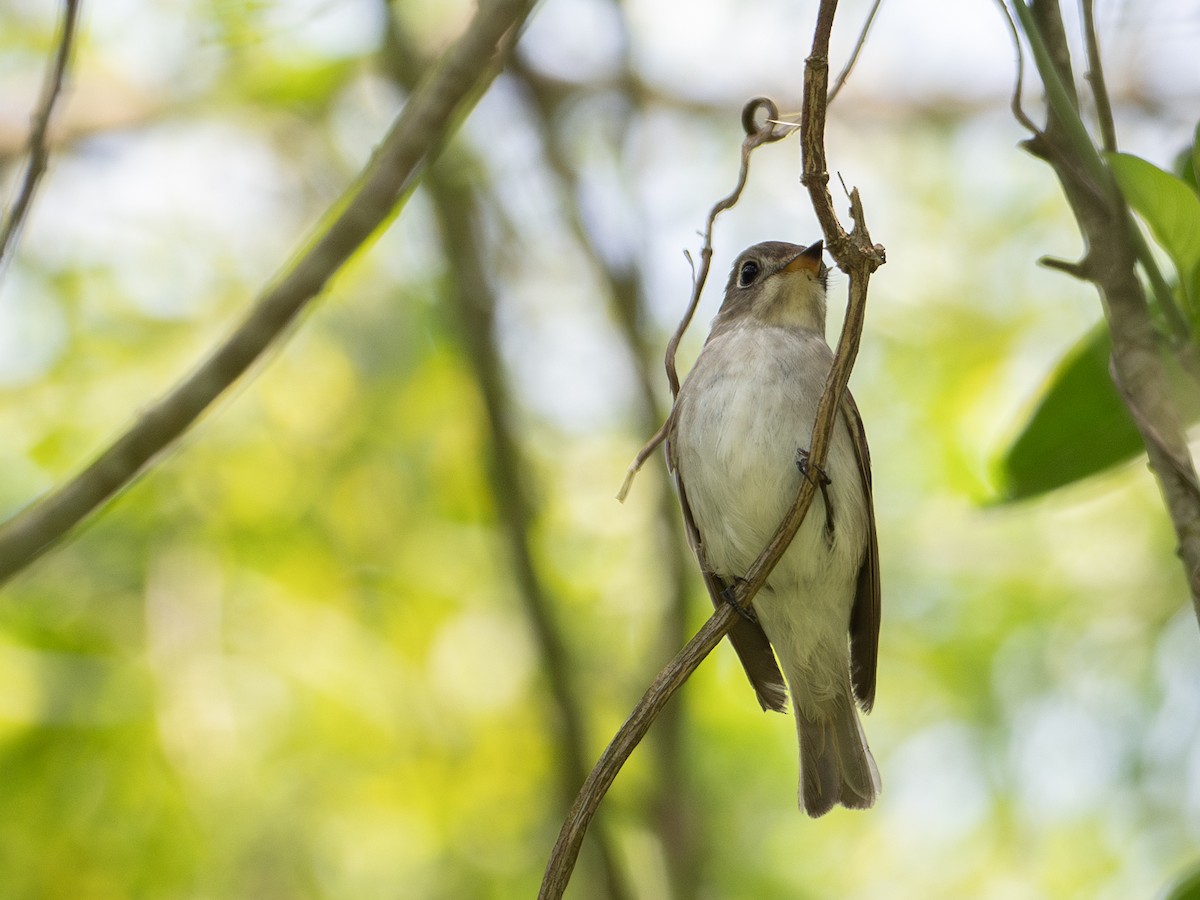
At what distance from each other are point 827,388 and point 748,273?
7.72ft

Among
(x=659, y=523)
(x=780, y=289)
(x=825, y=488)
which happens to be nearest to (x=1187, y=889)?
(x=825, y=488)

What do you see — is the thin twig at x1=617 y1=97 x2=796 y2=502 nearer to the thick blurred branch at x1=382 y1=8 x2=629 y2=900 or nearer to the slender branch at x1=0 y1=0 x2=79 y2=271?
the slender branch at x1=0 y1=0 x2=79 y2=271

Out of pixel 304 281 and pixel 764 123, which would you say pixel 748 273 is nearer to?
pixel 764 123

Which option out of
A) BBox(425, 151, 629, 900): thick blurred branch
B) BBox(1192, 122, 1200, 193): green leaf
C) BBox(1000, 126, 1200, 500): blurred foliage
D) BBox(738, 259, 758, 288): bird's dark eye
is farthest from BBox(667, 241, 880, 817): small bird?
BBox(1192, 122, 1200, 193): green leaf

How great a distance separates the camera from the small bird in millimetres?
3662

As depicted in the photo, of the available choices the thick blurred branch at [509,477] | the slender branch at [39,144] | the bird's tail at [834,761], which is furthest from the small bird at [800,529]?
the slender branch at [39,144]

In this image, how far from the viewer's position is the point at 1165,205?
217 centimetres

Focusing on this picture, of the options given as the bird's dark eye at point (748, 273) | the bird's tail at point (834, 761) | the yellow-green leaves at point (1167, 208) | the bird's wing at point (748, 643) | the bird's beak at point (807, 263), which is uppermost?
the bird's dark eye at point (748, 273)

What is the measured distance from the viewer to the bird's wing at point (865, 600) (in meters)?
3.69

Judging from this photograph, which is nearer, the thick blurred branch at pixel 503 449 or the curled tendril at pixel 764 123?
the curled tendril at pixel 764 123

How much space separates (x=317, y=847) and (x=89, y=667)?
4.21ft

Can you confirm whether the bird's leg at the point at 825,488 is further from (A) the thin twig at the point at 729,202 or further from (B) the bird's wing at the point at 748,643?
(A) the thin twig at the point at 729,202

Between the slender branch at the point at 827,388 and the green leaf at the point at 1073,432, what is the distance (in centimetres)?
78

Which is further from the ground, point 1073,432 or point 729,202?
point 729,202
